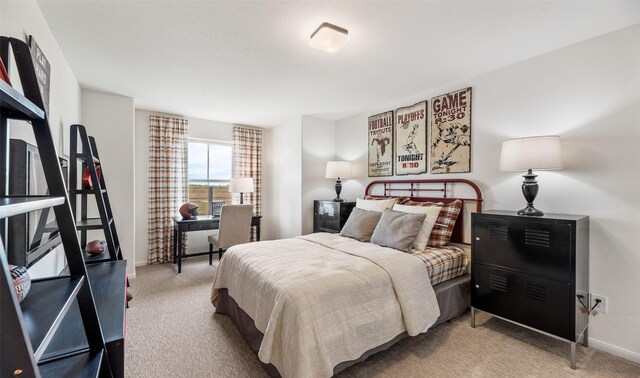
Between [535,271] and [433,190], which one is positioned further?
[433,190]

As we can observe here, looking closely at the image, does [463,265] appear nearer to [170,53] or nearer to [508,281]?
[508,281]

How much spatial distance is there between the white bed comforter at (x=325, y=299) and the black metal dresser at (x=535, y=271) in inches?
22.8

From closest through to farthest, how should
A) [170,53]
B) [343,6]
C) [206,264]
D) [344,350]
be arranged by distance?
[344,350] < [343,6] < [170,53] < [206,264]

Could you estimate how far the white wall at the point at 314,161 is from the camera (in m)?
4.56

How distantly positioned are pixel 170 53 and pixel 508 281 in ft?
11.6

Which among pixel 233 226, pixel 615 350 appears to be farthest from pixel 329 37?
pixel 615 350

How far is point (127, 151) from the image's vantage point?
3.55 m

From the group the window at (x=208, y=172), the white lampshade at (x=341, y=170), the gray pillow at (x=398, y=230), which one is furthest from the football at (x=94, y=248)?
the white lampshade at (x=341, y=170)

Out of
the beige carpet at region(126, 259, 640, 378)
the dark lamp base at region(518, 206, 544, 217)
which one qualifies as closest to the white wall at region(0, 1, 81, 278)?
the beige carpet at region(126, 259, 640, 378)

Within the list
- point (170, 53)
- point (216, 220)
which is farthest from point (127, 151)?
point (170, 53)

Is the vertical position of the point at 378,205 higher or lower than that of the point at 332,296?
higher

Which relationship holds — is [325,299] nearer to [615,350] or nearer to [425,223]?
[425,223]

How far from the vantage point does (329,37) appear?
6.70 feet

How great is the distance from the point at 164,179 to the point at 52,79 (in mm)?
2383
